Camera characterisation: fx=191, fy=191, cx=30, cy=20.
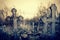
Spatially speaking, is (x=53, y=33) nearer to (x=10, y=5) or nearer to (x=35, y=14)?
(x=35, y=14)

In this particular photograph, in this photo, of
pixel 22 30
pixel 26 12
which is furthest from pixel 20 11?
pixel 22 30

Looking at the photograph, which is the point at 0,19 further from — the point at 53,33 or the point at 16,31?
the point at 53,33

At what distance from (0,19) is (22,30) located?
0.37m

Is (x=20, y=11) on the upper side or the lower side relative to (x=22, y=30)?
upper

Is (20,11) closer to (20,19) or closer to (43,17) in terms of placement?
(20,19)

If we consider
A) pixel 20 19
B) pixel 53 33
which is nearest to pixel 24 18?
pixel 20 19

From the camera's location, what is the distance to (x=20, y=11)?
285cm

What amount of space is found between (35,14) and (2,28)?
1.74ft

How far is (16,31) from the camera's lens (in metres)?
2.83

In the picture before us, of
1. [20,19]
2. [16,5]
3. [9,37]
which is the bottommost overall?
[9,37]

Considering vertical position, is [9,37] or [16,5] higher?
[16,5]
